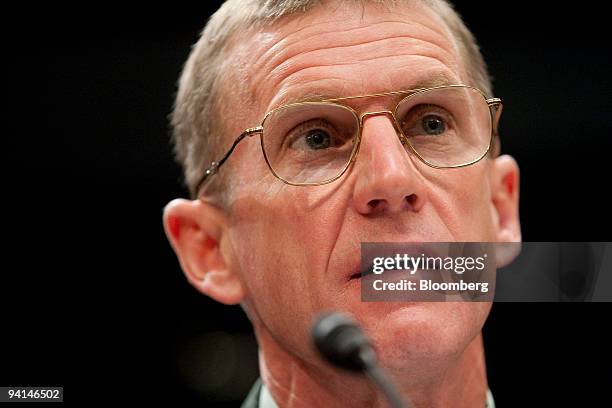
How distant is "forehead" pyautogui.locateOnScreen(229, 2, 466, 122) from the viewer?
151 centimetres

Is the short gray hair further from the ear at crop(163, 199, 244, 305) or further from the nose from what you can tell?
the nose

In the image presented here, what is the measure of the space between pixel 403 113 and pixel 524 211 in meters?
0.79

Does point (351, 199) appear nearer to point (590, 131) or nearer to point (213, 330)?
point (590, 131)

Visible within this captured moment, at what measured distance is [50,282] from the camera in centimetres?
218

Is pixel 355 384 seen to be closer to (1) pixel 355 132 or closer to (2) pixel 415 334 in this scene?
(2) pixel 415 334

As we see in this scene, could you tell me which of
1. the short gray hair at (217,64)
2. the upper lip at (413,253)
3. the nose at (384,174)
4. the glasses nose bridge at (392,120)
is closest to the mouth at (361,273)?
the upper lip at (413,253)

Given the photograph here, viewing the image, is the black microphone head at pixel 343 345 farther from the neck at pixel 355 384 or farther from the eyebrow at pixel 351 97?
the eyebrow at pixel 351 97

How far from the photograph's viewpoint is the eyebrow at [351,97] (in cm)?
150

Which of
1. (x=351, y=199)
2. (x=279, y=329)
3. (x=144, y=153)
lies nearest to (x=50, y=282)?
(x=144, y=153)

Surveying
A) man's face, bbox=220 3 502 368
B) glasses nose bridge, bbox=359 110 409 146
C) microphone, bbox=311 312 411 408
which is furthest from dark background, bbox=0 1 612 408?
microphone, bbox=311 312 411 408

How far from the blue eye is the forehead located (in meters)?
0.07

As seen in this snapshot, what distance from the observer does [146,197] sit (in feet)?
7.53

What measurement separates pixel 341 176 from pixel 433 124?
0.22m

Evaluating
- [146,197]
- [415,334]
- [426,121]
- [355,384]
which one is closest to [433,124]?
[426,121]
